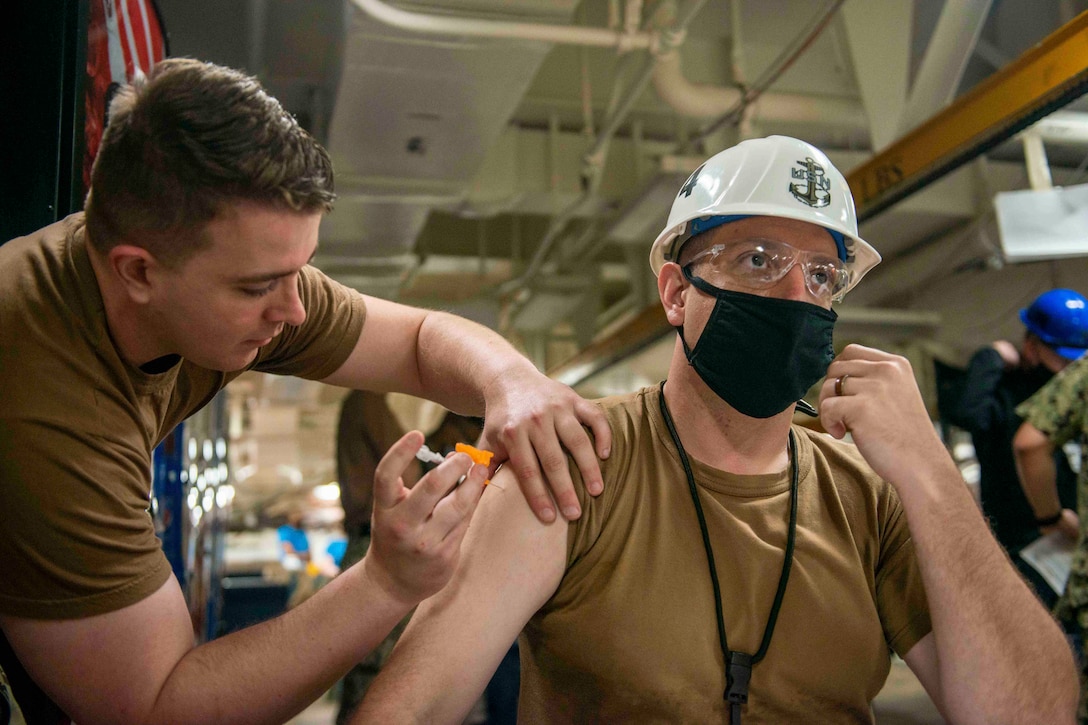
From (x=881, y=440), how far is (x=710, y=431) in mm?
306

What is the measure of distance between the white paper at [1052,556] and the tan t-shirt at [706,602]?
1709 millimetres

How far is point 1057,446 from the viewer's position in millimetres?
3416

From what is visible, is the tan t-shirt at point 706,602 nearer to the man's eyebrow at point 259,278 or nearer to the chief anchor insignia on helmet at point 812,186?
the chief anchor insignia on helmet at point 812,186

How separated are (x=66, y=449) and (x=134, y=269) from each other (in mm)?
288

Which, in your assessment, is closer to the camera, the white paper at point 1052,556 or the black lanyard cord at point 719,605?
the black lanyard cord at point 719,605

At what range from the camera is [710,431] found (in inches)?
69.0

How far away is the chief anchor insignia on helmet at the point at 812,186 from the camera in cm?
175

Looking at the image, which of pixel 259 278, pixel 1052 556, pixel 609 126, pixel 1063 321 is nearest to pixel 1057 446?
pixel 1052 556

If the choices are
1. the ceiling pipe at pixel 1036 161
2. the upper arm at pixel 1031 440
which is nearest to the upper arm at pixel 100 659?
the upper arm at pixel 1031 440

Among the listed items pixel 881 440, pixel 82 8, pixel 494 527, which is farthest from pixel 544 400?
pixel 82 8

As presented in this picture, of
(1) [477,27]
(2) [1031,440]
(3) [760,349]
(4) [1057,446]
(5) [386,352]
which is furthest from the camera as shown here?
(1) [477,27]

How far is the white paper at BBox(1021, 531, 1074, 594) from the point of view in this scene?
10.2ft

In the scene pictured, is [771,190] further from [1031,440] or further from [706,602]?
[1031,440]

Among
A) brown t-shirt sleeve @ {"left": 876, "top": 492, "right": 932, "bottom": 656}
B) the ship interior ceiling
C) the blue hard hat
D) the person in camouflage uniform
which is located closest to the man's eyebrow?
brown t-shirt sleeve @ {"left": 876, "top": 492, "right": 932, "bottom": 656}
